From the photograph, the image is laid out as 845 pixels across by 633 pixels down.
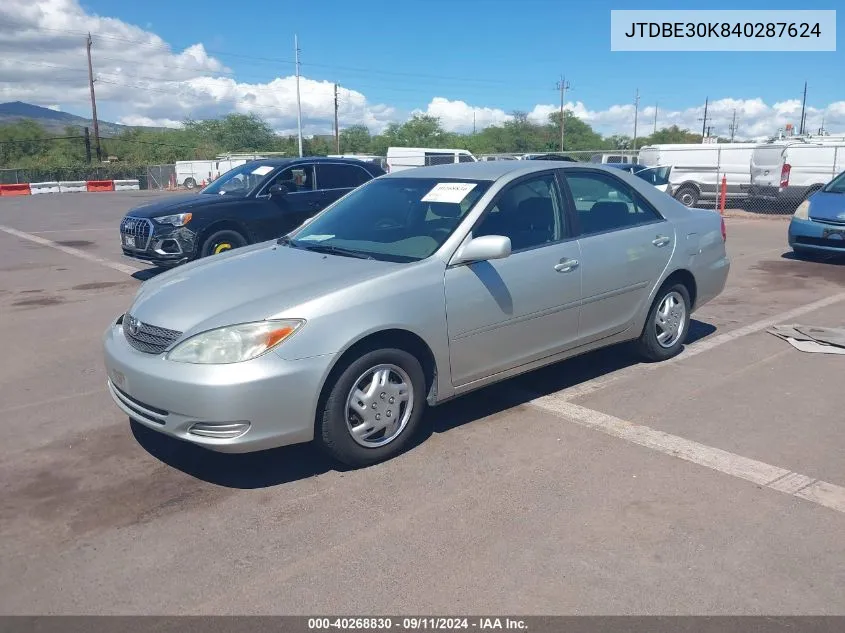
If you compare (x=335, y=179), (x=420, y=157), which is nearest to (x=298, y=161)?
(x=335, y=179)

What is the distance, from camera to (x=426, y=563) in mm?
3121

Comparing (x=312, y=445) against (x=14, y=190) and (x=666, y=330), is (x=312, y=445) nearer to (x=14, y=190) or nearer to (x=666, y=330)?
(x=666, y=330)

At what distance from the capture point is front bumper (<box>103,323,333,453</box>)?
3.55 metres

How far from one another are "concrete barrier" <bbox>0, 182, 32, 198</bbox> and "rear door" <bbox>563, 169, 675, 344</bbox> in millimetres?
41486

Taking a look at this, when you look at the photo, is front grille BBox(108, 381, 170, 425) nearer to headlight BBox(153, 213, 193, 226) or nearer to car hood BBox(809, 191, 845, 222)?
headlight BBox(153, 213, 193, 226)

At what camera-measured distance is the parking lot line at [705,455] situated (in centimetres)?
371

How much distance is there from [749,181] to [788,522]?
2003 centimetres

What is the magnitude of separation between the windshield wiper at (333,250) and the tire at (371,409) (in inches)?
30.9

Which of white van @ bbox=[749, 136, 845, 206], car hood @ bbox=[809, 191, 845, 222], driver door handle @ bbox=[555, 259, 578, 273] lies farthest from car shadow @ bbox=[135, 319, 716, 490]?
white van @ bbox=[749, 136, 845, 206]

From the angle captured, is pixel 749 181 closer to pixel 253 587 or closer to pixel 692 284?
pixel 692 284

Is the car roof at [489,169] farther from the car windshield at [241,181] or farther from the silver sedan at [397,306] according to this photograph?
the car windshield at [241,181]

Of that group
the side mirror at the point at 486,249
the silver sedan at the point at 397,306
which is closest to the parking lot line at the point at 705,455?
the silver sedan at the point at 397,306

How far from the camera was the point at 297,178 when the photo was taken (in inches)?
421

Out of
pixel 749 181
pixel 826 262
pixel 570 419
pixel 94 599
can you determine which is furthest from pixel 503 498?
pixel 749 181
